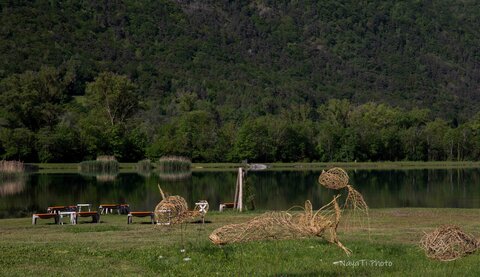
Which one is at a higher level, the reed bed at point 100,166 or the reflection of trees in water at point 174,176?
the reed bed at point 100,166

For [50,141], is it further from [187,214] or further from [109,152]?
[187,214]

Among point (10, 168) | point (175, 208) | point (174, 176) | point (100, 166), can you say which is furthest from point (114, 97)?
point (175, 208)

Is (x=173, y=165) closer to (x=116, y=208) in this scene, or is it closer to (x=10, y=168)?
(x=10, y=168)

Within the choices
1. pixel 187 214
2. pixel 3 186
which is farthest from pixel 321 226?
pixel 3 186

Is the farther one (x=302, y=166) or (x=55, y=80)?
(x=55, y=80)

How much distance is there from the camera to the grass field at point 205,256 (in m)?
16.6

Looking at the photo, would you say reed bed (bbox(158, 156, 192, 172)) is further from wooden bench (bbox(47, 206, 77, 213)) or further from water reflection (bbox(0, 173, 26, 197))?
wooden bench (bbox(47, 206, 77, 213))

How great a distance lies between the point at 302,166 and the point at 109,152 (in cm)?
3145

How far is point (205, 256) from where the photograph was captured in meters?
18.6

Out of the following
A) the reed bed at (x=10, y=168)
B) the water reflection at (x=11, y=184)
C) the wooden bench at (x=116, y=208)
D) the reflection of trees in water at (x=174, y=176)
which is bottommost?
the wooden bench at (x=116, y=208)

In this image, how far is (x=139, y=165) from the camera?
343 feet

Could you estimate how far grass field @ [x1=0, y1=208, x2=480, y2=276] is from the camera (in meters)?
16.6

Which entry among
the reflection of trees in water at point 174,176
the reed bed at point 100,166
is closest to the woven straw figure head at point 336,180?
the reflection of trees in water at point 174,176

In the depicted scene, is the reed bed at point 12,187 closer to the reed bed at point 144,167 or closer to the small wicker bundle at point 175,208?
the reed bed at point 144,167
